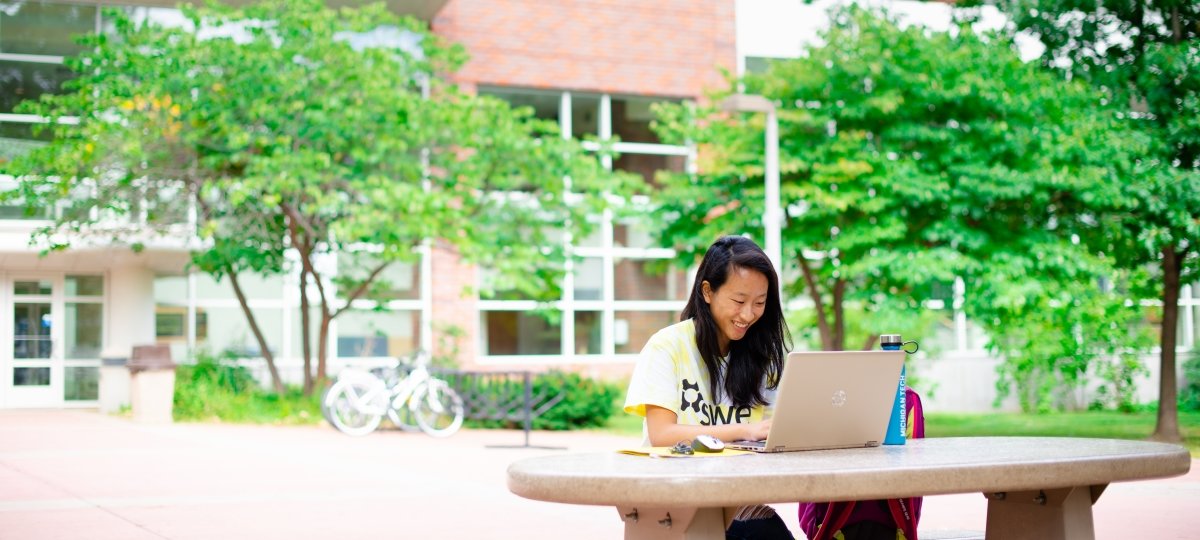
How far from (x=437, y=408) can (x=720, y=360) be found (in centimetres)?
1319

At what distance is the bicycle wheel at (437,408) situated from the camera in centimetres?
1731

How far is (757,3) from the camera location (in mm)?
27312

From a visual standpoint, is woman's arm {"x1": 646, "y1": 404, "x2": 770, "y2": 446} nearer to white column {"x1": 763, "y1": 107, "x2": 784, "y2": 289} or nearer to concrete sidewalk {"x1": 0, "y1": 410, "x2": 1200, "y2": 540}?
concrete sidewalk {"x1": 0, "y1": 410, "x2": 1200, "y2": 540}

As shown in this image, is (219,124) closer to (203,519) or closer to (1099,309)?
(203,519)

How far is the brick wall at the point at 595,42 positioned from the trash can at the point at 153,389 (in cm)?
808

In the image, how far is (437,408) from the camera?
1734 cm

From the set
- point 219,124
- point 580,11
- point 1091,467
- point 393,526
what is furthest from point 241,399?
point 1091,467

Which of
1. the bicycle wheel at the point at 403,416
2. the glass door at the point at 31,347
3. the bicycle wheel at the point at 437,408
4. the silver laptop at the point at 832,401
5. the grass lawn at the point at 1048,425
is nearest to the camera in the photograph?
the silver laptop at the point at 832,401

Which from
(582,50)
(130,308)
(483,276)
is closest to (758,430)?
(130,308)

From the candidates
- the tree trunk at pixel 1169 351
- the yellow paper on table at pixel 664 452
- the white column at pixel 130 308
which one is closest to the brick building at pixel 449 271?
the white column at pixel 130 308

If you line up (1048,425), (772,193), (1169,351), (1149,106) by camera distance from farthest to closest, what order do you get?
(1048,425), (1169,351), (772,193), (1149,106)

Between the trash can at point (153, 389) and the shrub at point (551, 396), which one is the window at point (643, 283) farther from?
the trash can at point (153, 389)

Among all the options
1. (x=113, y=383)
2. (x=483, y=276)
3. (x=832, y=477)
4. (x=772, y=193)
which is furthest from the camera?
(x=483, y=276)

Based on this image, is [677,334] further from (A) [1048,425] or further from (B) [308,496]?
(A) [1048,425]
